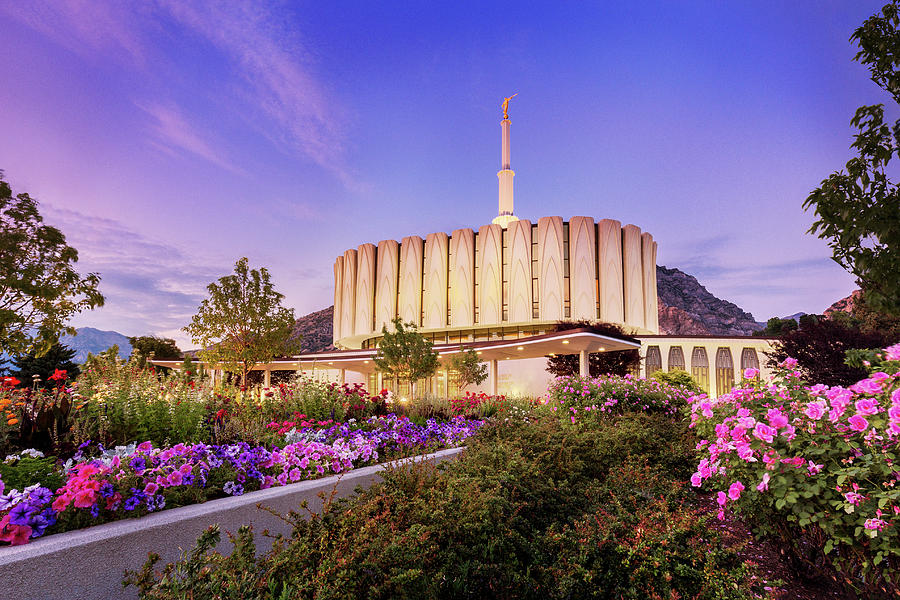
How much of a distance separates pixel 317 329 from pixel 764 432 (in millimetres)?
166456

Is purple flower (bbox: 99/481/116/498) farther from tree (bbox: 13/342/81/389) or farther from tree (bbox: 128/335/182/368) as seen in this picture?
tree (bbox: 128/335/182/368)

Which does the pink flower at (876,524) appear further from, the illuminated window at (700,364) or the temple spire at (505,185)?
the temple spire at (505,185)

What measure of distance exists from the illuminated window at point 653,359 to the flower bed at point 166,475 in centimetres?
3488

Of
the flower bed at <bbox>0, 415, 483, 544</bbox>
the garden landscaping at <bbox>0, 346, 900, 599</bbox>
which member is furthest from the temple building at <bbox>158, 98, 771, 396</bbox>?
the garden landscaping at <bbox>0, 346, 900, 599</bbox>

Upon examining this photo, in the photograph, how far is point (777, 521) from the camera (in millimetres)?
3324

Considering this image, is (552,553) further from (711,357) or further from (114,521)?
(711,357)

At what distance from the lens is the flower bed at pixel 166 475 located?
120 inches

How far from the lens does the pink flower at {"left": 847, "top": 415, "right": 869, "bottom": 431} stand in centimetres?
254

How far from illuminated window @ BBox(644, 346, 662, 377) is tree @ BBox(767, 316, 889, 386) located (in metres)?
19.0

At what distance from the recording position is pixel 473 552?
3.24 metres

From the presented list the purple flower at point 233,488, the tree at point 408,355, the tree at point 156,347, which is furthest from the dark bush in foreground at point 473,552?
the tree at point 156,347

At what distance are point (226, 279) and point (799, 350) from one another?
75.6 feet

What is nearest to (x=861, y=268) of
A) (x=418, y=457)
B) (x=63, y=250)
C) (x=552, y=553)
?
(x=552, y=553)

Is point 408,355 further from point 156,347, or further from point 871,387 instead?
point 156,347
